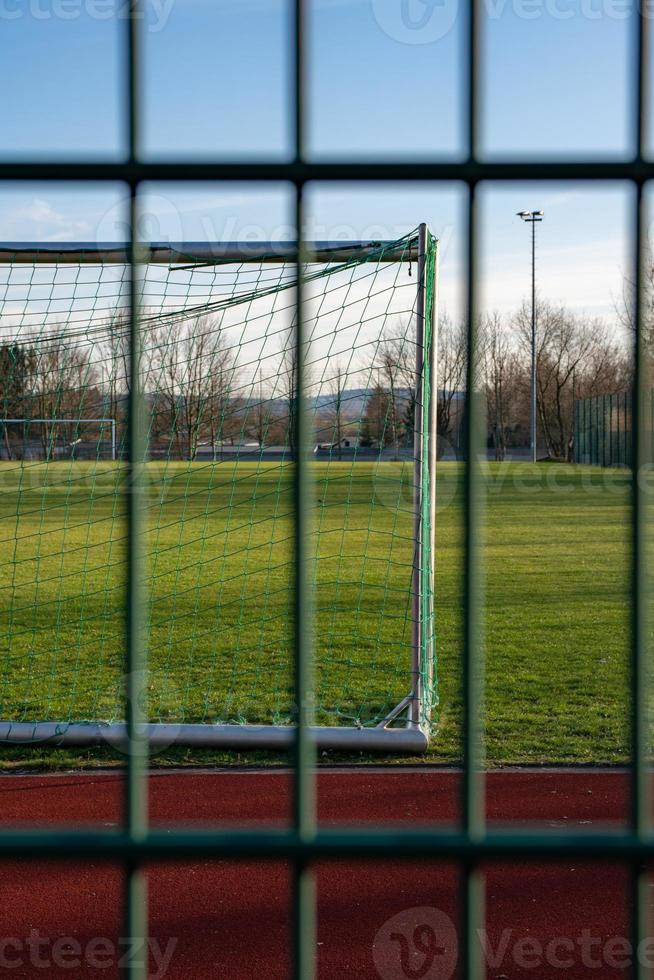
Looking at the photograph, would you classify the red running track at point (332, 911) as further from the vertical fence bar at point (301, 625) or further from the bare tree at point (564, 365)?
the bare tree at point (564, 365)

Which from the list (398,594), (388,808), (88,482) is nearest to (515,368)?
(88,482)

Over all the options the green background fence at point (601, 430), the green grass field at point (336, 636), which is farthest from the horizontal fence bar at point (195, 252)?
the green background fence at point (601, 430)

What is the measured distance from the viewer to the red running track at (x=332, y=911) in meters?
3.44

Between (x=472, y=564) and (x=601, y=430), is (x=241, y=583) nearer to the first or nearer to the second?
(x=472, y=564)

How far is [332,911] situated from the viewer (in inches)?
149
